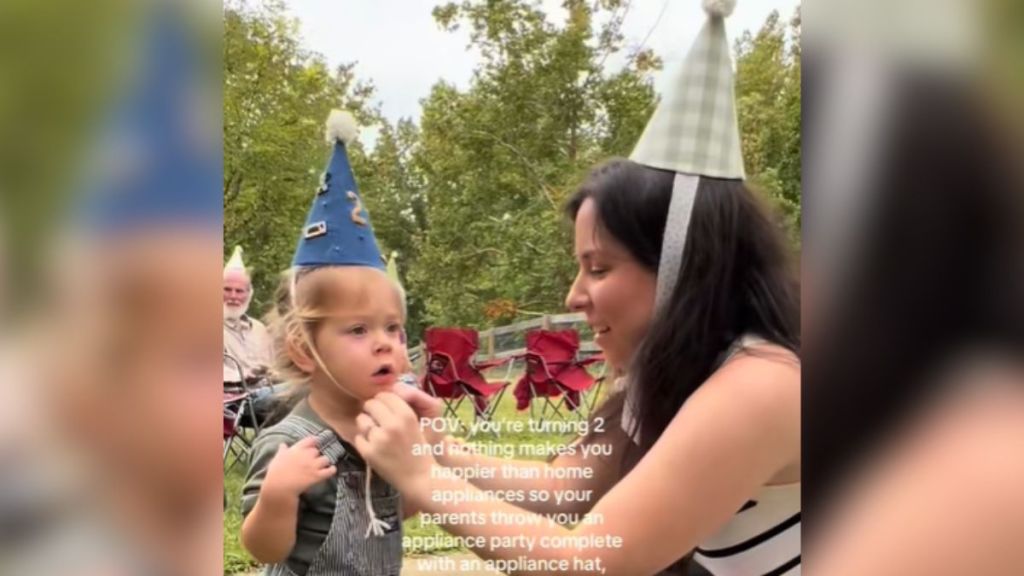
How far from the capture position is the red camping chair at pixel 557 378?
122 cm

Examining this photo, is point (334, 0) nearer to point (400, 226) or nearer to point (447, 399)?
point (400, 226)

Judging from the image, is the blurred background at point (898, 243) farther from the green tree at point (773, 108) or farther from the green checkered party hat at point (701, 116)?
the green checkered party hat at point (701, 116)

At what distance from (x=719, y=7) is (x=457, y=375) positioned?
72cm

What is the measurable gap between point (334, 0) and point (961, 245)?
1.12 meters

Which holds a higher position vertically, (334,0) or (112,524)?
(334,0)

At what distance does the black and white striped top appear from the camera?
1230mm

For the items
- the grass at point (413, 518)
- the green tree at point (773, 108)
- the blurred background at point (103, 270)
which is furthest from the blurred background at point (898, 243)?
the blurred background at point (103, 270)

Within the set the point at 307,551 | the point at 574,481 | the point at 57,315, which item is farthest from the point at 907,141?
the point at 57,315

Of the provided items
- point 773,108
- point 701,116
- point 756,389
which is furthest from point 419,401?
point 773,108

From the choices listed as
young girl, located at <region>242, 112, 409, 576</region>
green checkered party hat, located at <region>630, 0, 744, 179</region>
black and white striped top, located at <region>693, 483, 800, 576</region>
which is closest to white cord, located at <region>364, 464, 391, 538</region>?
young girl, located at <region>242, 112, 409, 576</region>

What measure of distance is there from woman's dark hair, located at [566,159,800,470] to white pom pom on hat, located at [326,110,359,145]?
37 cm

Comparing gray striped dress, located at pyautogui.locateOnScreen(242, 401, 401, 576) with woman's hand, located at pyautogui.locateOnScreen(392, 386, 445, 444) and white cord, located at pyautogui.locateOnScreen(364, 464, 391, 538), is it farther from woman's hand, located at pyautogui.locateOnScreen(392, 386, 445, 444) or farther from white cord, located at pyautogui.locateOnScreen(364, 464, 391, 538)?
woman's hand, located at pyautogui.locateOnScreen(392, 386, 445, 444)

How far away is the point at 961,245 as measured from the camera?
1.28 metres

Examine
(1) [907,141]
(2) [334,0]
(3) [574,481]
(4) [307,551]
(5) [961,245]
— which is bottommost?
(4) [307,551]
